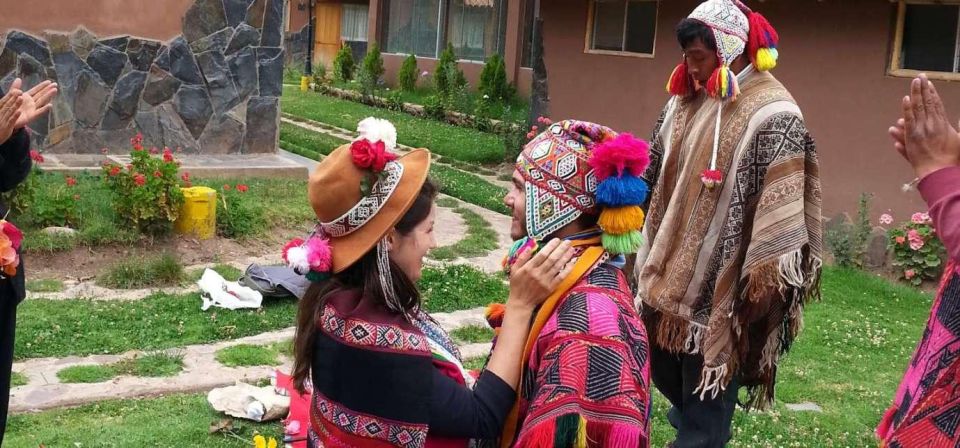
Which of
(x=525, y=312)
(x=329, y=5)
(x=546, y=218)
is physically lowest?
(x=525, y=312)

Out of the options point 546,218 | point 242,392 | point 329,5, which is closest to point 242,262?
point 242,392

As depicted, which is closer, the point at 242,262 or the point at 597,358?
the point at 597,358

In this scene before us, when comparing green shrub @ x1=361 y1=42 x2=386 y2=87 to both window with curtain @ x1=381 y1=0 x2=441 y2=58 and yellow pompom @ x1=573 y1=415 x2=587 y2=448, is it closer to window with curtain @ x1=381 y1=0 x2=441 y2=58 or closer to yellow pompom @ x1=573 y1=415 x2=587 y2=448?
Result: window with curtain @ x1=381 y1=0 x2=441 y2=58

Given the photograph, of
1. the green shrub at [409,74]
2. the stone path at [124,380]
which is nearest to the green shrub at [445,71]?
the green shrub at [409,74]

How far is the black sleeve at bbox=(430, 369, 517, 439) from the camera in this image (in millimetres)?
2564

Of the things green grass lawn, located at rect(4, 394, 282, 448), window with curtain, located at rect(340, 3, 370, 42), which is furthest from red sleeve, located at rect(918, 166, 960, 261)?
window with curtain, located at rect(340, 3, 370, 42)

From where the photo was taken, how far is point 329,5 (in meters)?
30.2

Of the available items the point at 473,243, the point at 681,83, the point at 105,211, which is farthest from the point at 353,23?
the point at 681,83

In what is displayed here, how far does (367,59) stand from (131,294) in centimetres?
1689

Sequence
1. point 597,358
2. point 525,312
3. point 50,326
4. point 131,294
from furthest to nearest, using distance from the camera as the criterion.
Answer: point 131,294, point 50,326, point 525,312, point 597,358

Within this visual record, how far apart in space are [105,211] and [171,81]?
9.37 ft

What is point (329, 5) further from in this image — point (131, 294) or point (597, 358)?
point (597, 358)

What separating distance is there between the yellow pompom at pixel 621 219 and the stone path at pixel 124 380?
347 cm

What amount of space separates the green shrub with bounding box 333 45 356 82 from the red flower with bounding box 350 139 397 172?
76.2 ft
